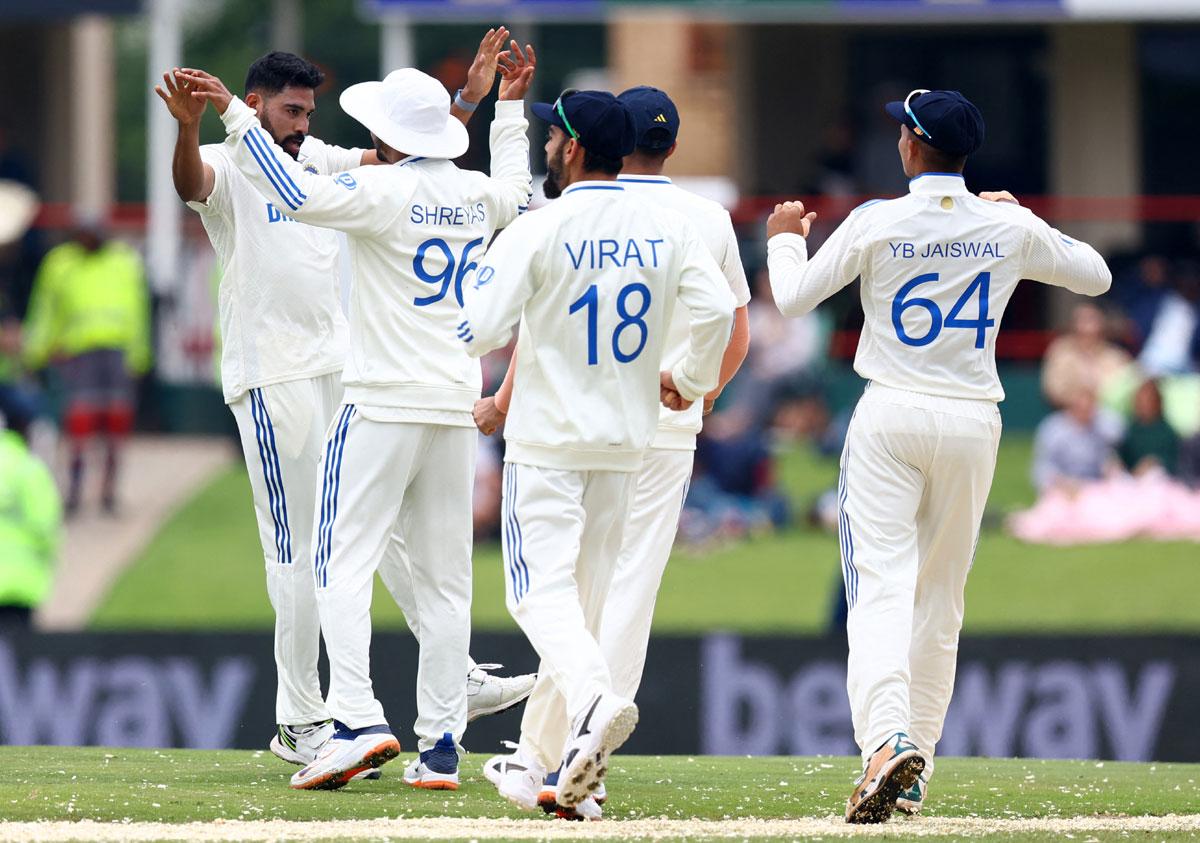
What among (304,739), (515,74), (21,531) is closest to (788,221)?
(515,74)

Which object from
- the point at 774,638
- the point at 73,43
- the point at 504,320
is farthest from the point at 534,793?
the point at 73,43

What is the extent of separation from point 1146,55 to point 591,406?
1578cm

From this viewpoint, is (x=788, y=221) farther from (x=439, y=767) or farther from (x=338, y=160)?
(x=439, y=767)

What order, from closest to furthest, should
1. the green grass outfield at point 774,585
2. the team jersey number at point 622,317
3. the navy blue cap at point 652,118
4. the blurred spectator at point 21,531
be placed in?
the team jersey number at point 622,317, the navy blue cap at point 652,118, the blurred spectator at point 21,531, the green grass outfield at point 774,585

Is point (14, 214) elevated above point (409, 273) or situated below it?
above

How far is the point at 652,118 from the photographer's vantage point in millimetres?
7336

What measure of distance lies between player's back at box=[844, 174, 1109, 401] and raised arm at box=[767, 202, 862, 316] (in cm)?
2

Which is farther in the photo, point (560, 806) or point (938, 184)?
point (938, 184)

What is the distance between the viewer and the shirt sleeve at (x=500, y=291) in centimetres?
661

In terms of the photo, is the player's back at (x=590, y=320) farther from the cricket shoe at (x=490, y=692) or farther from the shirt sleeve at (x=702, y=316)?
the cricket shoe at (x=490, y=692)

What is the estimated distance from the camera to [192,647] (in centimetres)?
1187

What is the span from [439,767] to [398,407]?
119 centimetres

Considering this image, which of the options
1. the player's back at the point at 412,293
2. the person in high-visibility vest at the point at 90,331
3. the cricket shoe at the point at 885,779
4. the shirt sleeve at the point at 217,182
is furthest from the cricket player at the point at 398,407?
the person in high-visibility vest at the point at 90,331

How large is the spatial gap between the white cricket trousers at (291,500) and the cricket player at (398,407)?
32cm
